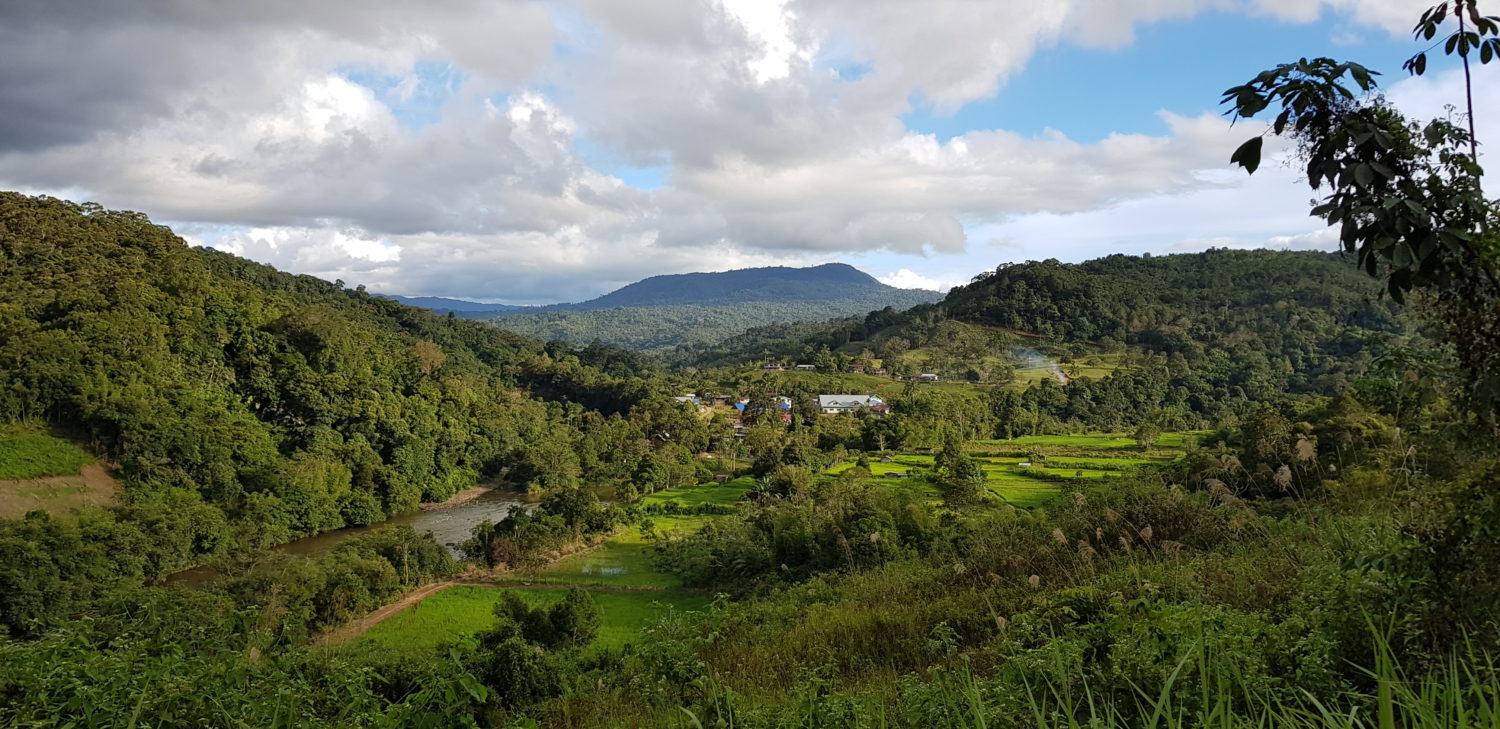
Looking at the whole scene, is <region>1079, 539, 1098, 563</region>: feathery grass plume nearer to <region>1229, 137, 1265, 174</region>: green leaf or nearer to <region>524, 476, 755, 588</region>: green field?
<region>1229, 137, 1265, 174</region>: green leaf

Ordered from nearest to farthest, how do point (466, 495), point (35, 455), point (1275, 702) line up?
point (1275, 702)
point (35, 455)
point (466, 495)

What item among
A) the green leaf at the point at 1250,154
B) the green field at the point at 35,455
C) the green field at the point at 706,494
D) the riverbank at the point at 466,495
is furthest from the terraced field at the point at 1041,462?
the green field at the point at 35,455

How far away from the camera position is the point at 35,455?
86.8ft

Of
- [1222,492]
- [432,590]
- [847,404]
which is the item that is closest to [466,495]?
[432,590]

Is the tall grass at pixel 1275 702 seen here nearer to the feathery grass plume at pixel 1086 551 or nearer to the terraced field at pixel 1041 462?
the feathery grass plume at pixel 1086 551

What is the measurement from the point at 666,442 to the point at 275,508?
22.2 m

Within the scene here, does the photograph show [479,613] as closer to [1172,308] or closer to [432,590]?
[432,590]

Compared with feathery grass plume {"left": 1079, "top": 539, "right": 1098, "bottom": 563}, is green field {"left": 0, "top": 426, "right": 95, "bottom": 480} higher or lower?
lower

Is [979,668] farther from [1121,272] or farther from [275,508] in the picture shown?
[1121,272]

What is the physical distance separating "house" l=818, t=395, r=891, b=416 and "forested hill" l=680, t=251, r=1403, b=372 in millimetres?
20174

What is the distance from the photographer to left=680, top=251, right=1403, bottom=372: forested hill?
5803 cm

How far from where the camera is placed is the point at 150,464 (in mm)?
28641

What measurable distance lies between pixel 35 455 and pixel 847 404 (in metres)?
43.8

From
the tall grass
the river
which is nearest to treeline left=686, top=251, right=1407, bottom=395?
the river
